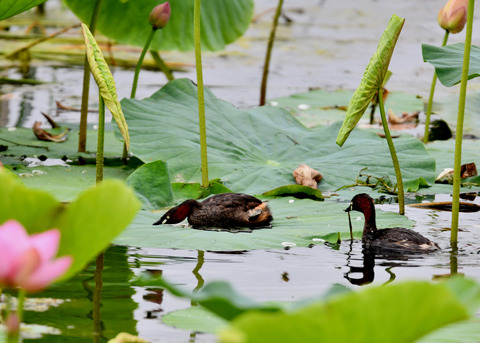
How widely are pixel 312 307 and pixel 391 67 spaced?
6915mm

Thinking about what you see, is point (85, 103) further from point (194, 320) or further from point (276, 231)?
point (194, 320)

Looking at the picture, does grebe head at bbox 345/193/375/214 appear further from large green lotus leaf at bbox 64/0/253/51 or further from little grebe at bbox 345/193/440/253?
large green lotus leaf at bbox 64/0/253/51

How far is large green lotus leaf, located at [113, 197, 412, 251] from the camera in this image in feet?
7.99

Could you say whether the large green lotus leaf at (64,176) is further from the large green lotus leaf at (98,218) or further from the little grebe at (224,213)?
the large green lotus leaf at (98,218)

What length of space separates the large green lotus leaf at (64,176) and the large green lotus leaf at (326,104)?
1858 millimetres

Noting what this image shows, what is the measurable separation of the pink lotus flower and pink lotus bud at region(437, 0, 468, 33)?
9.13ft

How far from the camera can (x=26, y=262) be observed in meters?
0.89

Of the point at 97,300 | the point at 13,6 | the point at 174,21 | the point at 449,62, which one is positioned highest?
the point at 174,21

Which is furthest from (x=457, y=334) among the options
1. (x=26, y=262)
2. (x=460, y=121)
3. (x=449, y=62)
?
(x=449, y=62)

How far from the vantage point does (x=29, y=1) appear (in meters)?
3.09

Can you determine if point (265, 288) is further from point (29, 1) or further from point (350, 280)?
point (29, 1)

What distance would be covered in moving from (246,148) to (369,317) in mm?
2710

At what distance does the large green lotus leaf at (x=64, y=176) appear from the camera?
9.89ft

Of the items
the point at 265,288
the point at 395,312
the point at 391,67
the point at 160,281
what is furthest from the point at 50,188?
the point at 391,67
